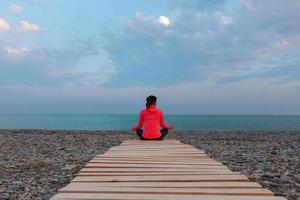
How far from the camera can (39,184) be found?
30.2ft

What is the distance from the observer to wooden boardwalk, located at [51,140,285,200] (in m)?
4.73

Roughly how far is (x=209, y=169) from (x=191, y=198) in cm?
185

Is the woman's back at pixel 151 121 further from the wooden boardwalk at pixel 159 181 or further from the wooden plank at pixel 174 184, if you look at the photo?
the wooden plank at pixel 174 184

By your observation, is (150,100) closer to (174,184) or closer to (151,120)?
(151,120)

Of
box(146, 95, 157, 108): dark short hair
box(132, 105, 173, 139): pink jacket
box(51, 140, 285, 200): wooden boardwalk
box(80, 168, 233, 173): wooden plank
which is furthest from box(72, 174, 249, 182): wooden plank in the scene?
box(132, 105, 173, 139): pink jacket

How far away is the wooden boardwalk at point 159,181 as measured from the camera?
4727 millimetres

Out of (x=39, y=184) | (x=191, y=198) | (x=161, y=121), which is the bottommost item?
(x=39, y=184)

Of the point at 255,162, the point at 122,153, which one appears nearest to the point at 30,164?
the point at 122,153

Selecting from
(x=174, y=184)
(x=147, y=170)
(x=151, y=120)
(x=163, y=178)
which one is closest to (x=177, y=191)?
(x=174, y=184)

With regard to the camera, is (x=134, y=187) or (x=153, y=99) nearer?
(x=134, y=187)

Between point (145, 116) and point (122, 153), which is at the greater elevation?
point (145, 116)

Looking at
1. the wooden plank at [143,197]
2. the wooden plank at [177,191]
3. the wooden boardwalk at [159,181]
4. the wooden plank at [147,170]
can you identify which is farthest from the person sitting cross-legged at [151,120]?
the wooden plank at [143,197]

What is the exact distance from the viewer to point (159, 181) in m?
5.51

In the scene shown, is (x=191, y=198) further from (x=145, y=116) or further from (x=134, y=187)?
(x=145, y=116)
